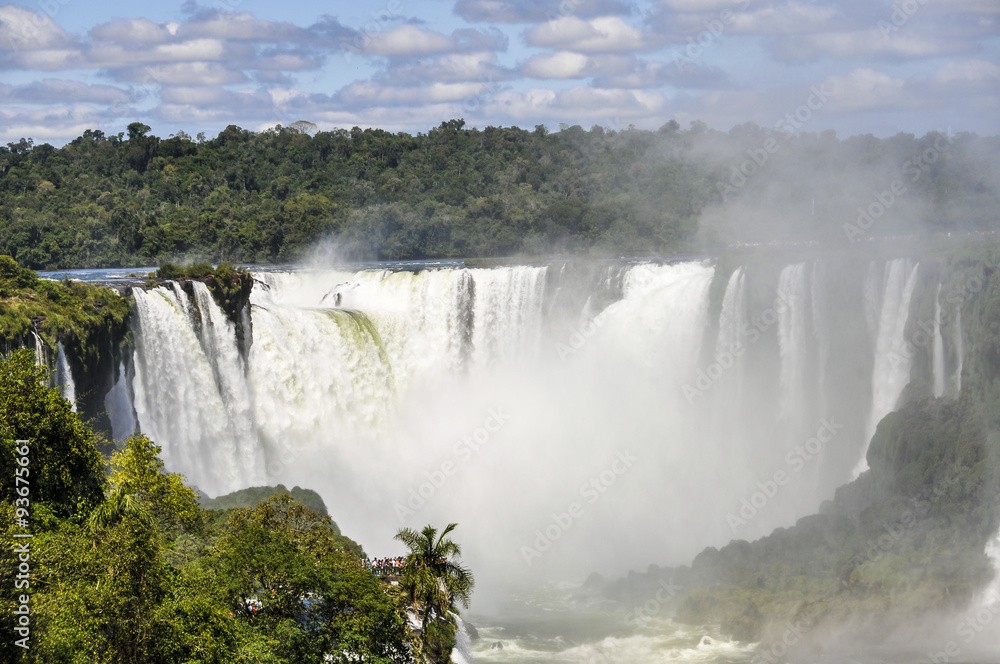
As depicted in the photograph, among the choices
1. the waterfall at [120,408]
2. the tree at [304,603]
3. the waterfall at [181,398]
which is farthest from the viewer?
the waterfall at [181,398]

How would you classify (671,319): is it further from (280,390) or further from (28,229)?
(28,229)

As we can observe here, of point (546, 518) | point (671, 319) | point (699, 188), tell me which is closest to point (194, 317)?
point (546, 518)

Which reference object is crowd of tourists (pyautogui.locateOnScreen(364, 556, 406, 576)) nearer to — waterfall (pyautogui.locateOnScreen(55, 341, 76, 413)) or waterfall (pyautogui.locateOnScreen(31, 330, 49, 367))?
waterfall (pyautogui.locateOnScreen(55, 341, 76, 413))

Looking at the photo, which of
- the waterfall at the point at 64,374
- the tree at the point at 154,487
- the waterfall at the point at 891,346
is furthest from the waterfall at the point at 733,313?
the tree at the point at 154,487

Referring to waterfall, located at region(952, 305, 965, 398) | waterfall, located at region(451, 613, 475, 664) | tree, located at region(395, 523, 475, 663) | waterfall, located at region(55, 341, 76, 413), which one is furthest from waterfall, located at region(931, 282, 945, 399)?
waterfall, located at region(55, 341, 76, 413)

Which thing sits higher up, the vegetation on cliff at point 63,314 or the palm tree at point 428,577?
the vegetation on cliff at point 63,314

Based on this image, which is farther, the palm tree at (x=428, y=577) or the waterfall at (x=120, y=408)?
the waterfall at (x=120, y=408)

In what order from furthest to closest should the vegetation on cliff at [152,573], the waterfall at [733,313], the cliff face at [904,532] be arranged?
the waterfall at [733,313]
the cliff face at [904,532]
the vegetation on cliff at [152,573]

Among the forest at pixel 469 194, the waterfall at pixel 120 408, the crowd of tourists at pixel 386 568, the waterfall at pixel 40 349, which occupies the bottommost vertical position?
the crowd of tourists at pixel 386 568

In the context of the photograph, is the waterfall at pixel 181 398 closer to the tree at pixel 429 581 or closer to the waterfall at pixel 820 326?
the tree at pixel 429 581
